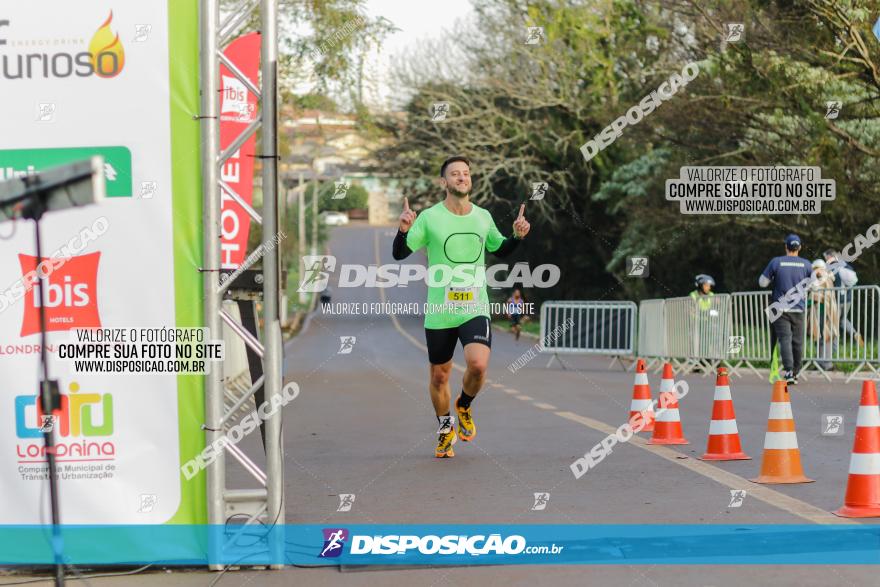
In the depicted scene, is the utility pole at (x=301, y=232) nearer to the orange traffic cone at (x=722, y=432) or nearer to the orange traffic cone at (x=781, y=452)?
the orange traffic cone at (x=722, y=432)

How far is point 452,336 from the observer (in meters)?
11.2

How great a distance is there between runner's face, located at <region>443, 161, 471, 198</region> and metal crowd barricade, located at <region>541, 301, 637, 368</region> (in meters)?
Answer: 16.0

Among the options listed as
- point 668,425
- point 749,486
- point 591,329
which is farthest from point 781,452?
point 591,329

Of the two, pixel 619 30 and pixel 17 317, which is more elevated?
pixel 619 30

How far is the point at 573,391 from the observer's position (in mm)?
19438

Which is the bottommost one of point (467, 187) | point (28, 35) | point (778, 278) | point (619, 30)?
point (778, 278)

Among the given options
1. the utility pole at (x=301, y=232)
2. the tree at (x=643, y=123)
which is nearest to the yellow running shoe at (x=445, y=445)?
the tree at (x=643, y=123)

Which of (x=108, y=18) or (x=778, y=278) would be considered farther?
(x=778, y=278)

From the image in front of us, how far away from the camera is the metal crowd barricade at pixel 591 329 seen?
1070 inches

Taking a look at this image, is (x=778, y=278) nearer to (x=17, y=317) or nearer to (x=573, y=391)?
(x=573, y=391)

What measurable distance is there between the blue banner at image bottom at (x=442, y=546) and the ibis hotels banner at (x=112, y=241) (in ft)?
0.35

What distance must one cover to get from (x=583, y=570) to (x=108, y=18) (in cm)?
329

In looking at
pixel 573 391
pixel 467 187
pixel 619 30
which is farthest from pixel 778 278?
pixel 619 30

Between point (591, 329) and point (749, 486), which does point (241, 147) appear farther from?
point (591, 329)
